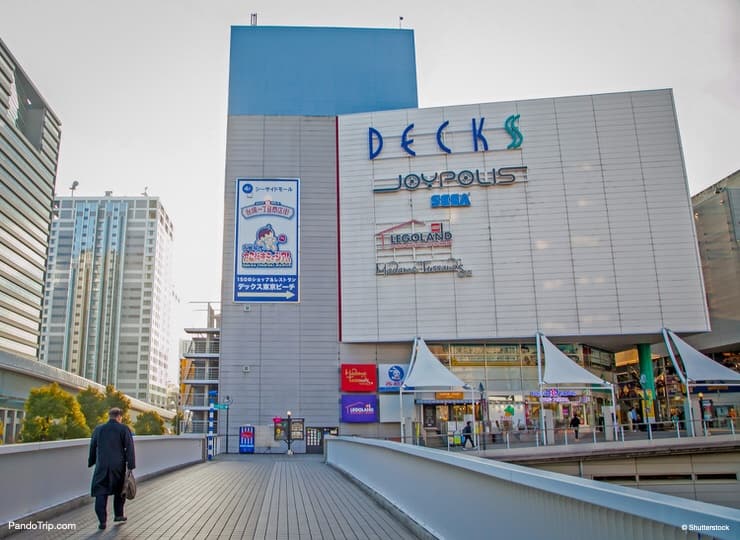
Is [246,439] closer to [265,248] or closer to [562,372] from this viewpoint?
[265,248]

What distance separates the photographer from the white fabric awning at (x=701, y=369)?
37.3 m

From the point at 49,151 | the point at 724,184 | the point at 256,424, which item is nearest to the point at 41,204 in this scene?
the point at 49,151

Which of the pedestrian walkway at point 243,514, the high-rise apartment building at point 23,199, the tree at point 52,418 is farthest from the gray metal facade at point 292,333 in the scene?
the high-rise apartment building at point 23,199

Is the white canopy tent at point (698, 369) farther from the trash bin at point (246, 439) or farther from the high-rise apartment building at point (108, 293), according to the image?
the high-rise apartment building at point (108, 293)

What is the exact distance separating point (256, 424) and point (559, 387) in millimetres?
18740

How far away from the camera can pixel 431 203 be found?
44969 millimetres

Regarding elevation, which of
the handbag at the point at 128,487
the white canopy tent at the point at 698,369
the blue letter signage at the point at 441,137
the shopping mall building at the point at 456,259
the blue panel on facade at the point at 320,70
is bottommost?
the handbag at the point at 128,487

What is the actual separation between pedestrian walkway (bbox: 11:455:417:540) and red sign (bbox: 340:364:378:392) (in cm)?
2842

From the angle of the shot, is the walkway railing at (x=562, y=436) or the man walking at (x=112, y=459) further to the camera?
the walkway railing at (x=562, y=436)

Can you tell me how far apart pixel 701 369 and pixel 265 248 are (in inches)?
1054

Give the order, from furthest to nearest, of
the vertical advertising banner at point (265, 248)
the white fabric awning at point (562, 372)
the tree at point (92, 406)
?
the tree at point (92, 406)
the vertical advertising banner at point (265, 248)
the white fabric awning at point (562, 372)

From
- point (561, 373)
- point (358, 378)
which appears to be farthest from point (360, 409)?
point (561, 373)

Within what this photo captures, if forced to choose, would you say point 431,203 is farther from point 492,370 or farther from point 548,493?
point 548,493

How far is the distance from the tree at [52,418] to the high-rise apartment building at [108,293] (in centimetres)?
11470
